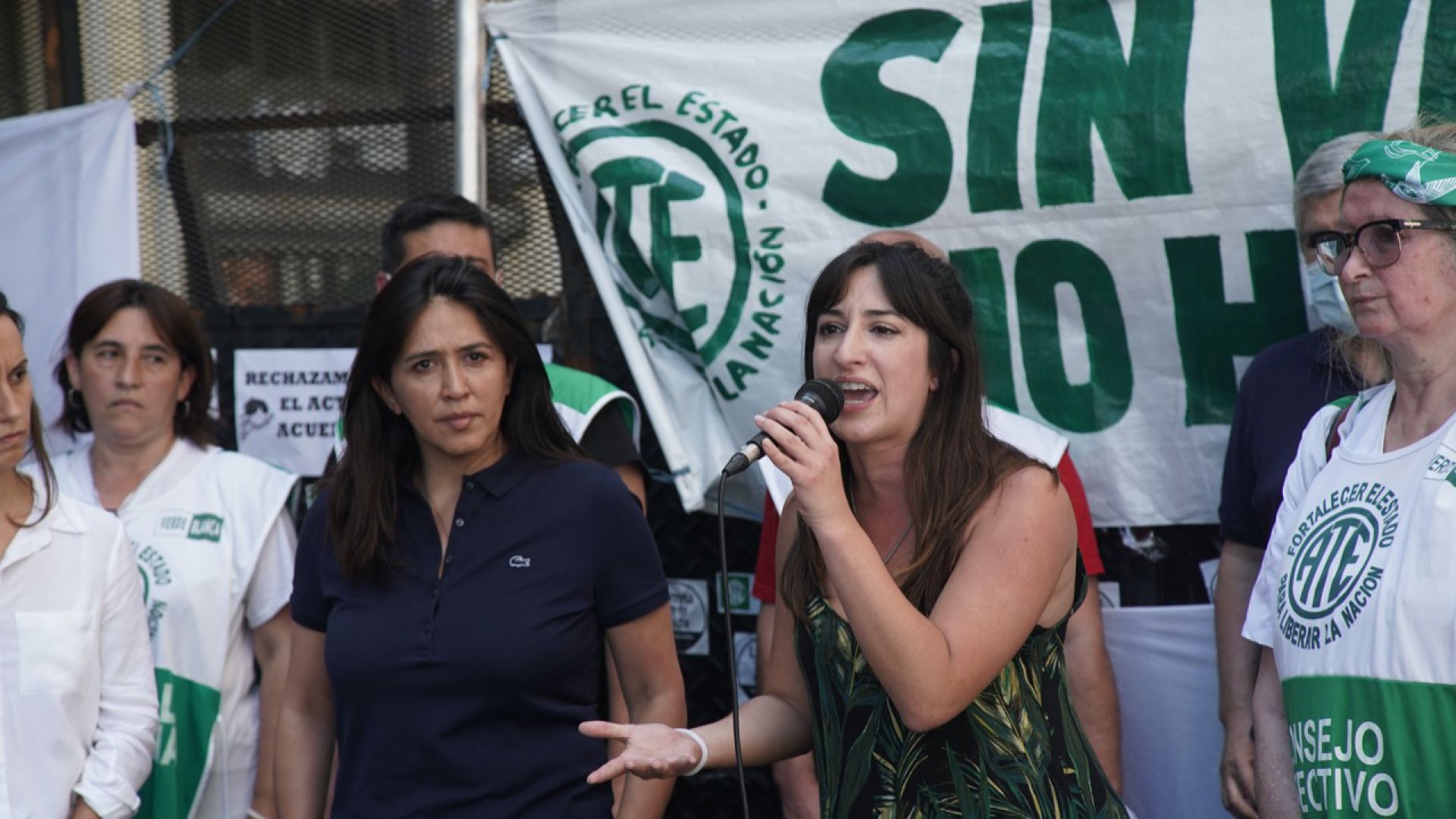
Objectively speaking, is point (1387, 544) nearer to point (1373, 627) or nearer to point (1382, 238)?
point (1373, 627)

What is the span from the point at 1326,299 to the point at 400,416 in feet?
6.17

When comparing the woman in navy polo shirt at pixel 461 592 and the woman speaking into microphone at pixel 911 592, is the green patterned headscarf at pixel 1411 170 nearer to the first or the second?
the woman speaking into microphone at pixel 911 592

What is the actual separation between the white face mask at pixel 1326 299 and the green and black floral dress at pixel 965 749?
3.71 ft

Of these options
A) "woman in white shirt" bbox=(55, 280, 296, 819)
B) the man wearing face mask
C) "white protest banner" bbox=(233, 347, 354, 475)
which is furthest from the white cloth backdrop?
"white protest banner" bbox=(233, 347, 354, 475)

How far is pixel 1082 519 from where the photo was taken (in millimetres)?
3025

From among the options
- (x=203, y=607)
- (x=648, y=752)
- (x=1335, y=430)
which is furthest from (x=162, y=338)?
(x=1335, y=430)

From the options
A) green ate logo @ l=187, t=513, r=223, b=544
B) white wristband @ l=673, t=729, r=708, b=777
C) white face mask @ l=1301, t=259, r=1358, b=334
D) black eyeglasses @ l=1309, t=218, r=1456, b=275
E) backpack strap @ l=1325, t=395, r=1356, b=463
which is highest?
black eyeglasses @ l=1309, t=218, r=1456, b=275

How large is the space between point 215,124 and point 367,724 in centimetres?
250

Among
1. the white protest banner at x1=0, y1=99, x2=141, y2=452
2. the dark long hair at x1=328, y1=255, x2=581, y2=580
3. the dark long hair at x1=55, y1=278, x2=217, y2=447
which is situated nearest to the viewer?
the dark long hair at x1=328, y1=255, x2=581, y2=580

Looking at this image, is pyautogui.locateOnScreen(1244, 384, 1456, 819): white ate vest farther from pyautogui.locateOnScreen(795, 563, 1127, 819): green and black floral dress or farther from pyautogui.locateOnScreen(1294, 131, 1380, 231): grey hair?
pyautogui.locateOnScreen(1294, 131, 1380, 231): grey hair

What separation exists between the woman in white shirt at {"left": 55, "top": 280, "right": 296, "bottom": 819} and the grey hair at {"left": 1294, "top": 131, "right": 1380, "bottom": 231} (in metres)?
2.34

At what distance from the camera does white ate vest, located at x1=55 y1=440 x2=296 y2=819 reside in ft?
10.5

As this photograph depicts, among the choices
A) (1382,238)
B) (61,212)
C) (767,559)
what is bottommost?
(767,559)

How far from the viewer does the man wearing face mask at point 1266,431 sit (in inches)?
109
